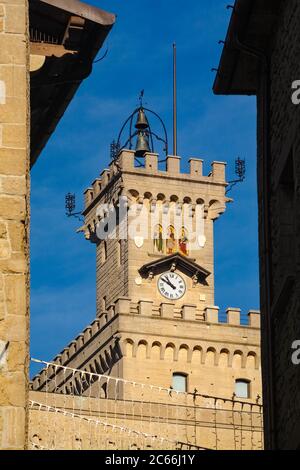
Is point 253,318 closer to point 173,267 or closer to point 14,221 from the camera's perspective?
point 173,267

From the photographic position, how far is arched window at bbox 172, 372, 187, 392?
73.4m

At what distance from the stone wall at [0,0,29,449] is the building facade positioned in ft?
8.61

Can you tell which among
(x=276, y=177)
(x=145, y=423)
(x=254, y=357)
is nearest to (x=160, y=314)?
(x=254, y=357)

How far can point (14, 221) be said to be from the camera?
15273mm

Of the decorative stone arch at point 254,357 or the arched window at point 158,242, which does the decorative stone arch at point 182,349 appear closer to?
the decorative stone arch at point 254,357

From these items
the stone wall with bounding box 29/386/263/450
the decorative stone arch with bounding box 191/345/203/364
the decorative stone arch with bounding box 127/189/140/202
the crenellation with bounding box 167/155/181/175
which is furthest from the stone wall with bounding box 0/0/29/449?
the crenellation with bounding box 167/155/181/175

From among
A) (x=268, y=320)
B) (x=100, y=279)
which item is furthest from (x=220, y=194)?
(x=268, y=320)

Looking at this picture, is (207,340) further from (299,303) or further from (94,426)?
(299,303)

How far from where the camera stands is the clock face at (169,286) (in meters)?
76.2

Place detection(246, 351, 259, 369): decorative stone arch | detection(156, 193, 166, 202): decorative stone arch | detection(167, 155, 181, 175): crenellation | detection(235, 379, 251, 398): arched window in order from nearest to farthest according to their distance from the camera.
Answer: detection(235, 379, 251, 398): arched window → detection(246, 351, 259, 369): decorative stone arch → detection(156, 193, 166, 202): decorative stone arch → detection(167, 155, 181, 175): crenellation

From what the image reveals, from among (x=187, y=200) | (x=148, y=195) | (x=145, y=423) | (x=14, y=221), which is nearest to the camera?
(x=14, y=221)

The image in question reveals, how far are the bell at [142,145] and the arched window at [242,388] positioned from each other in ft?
37.0

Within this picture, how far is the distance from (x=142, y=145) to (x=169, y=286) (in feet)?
25.1

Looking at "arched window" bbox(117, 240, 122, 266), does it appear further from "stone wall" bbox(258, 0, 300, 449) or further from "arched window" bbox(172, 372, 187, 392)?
"stone wall" bbox(258, 0, 300, 449)
